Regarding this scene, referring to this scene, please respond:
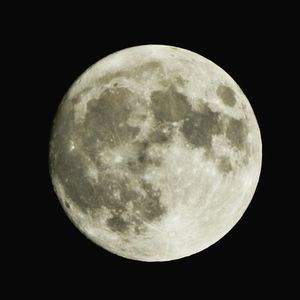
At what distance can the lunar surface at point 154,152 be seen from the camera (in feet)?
13.2

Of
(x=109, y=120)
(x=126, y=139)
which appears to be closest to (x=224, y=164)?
(x=126, y=139)

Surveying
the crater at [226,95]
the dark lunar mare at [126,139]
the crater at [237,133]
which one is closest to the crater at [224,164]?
the dark lunar mare at [126,139]

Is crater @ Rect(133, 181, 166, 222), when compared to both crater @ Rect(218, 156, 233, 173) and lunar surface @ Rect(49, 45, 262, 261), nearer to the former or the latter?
lunar surface @ Rect(49, 45, 262, 261)

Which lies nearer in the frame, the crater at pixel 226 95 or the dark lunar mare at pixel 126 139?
the dark lunar mare at pixel 126 139

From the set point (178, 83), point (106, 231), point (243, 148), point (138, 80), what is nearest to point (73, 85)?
point (138, 80)

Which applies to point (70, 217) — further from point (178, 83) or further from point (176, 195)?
point (178, 83)

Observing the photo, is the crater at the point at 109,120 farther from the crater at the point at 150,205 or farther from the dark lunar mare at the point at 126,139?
the crater at the point at 150,205

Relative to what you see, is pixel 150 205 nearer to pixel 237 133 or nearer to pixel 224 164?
pixel 224 164

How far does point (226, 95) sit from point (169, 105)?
0.62m

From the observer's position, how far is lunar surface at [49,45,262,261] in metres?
4.02

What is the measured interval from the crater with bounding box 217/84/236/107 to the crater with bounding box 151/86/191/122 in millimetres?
396

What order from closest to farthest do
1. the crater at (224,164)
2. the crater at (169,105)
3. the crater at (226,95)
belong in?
the crater at (169,105) → the crater at (224,164) → the crater at (226,95)

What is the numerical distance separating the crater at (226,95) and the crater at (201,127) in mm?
232

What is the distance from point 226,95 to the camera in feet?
14.3
